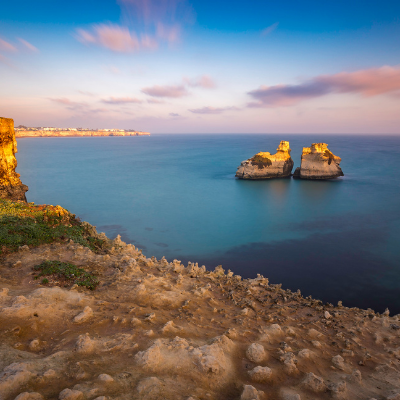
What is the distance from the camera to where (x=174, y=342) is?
5820mm

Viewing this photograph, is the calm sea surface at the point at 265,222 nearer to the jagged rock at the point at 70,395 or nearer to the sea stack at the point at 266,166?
the sea stack at the point at 266,166

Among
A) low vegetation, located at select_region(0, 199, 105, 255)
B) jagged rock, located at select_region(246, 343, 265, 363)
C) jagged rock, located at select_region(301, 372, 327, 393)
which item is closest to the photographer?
jagged rock, located at select_region(301, 372, 327, 393)

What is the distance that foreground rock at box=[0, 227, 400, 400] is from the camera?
460 centimetres

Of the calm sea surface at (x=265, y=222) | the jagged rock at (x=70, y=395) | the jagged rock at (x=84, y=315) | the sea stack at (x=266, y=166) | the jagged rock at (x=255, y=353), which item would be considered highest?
the sea stack at (x=266, y=166)

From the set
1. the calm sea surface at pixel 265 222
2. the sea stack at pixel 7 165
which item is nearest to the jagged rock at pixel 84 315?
the calm sea surface at pixel 265 222

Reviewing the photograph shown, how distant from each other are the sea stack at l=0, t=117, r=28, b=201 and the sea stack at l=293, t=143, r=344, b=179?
4580cm

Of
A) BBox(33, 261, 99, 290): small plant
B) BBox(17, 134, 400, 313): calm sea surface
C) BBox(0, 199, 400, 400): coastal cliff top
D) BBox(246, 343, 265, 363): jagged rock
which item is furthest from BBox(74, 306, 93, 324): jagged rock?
BBox(17, 134, 400, 313): calm sea surface

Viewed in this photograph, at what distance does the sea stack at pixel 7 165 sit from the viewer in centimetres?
1675

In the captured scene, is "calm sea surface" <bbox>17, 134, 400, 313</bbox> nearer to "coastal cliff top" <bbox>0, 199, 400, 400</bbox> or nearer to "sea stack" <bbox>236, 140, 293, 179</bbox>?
"sea stack" <bbox>236, 140, 293, 179</bbox>

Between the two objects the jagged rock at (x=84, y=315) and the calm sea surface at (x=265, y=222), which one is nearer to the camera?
the jagged rock at (x=84, y=315)

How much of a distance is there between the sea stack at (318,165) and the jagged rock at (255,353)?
1900 inches

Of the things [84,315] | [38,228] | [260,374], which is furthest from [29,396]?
[38,228]

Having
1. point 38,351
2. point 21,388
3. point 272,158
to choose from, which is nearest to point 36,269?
point 38,351

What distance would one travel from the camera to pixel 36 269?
338 inches
